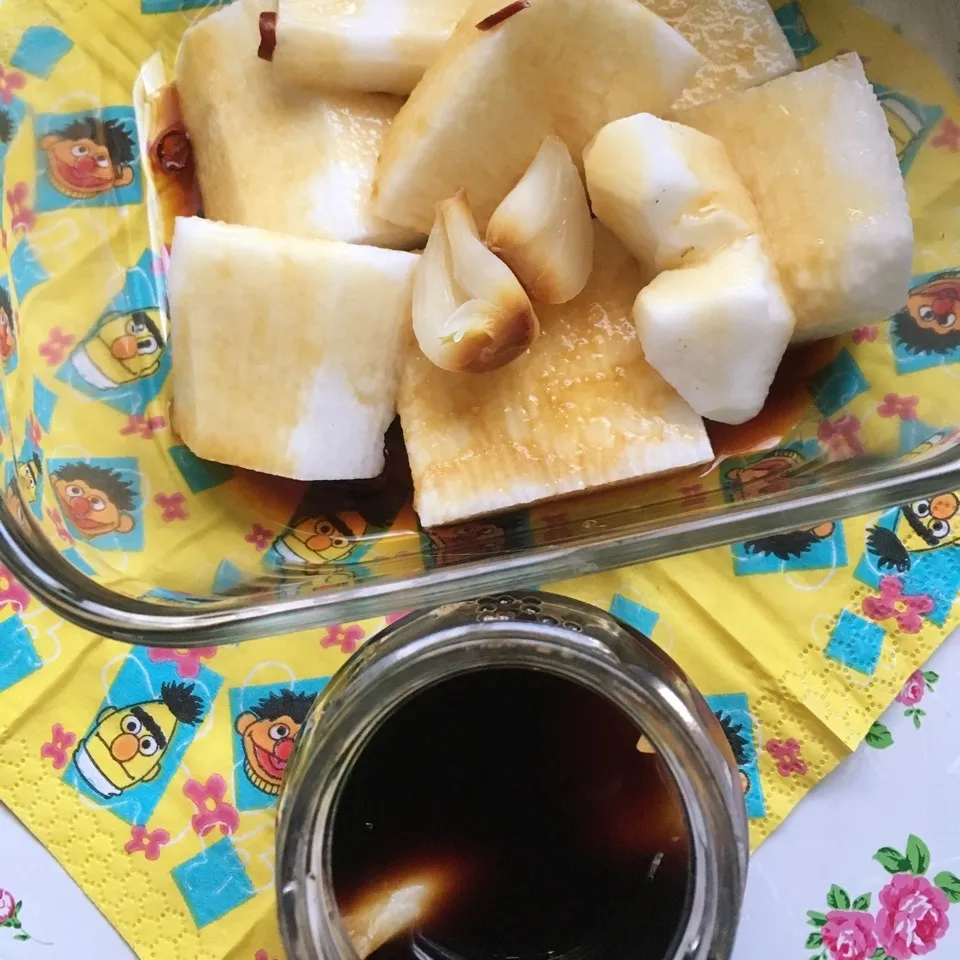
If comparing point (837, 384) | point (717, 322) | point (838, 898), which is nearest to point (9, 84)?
point (717, 322)

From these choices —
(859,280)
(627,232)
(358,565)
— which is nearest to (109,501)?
(358,565)

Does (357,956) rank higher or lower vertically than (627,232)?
lower

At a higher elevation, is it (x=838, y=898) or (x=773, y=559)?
(x=773, y=559)

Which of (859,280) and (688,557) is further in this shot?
(688,557)

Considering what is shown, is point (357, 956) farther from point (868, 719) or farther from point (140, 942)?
point (868, 719)

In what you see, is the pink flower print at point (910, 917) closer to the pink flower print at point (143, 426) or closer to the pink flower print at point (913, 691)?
the pink flower print at point (913, 691)

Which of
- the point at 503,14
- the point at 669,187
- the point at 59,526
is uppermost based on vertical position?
the point at 503,14

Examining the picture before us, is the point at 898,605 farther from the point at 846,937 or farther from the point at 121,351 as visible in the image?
the point at 121,351
